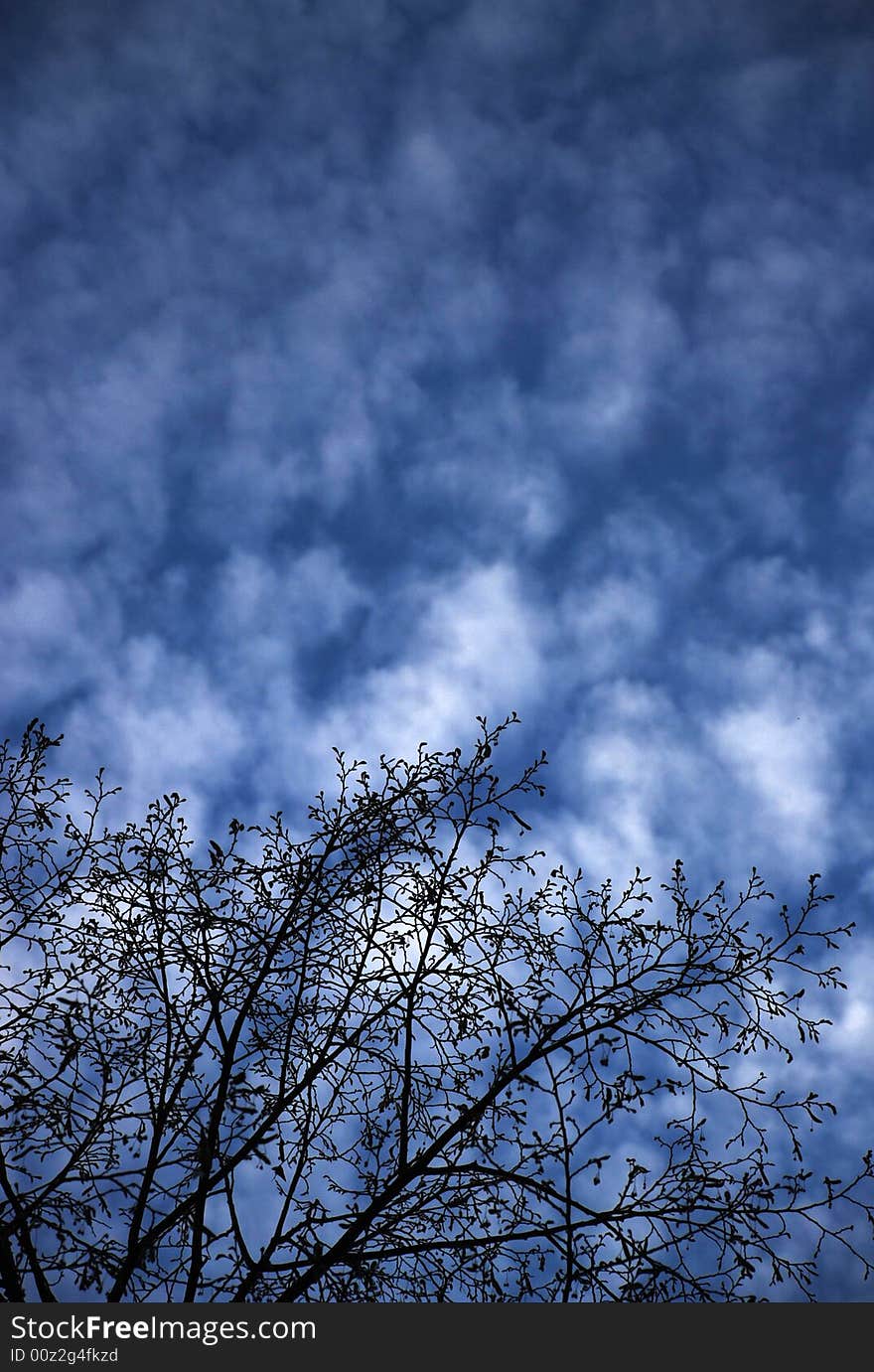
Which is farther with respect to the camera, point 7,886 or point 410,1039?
point 7,886

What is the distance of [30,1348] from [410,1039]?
1731 mm

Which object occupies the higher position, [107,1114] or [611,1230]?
[107,1114]

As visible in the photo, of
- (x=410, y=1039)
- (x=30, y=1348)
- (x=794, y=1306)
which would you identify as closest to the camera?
(x=30, y=1348)

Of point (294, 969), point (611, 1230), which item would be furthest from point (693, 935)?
point (294, 969)

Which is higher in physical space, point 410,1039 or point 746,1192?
point 410,1039

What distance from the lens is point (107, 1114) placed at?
3703 millimetres

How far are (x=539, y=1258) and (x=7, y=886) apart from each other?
3.10 meters

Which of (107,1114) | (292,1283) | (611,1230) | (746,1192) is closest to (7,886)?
(107,1114)

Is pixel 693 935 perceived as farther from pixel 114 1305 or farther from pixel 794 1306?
pixel 114 1305

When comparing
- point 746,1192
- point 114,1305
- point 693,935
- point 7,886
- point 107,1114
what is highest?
point 7,886

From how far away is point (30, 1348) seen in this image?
286 centimetres

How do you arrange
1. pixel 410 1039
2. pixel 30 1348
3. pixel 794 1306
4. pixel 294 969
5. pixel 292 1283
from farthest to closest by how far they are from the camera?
1. pixel 294 969
2. pixel 410 1039
3. pixel 292 1283
4. pixel 794 1306
5. pixel 30 1348

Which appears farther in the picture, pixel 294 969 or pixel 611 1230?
pixel 294 969

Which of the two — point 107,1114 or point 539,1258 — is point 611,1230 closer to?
point 539,1258
